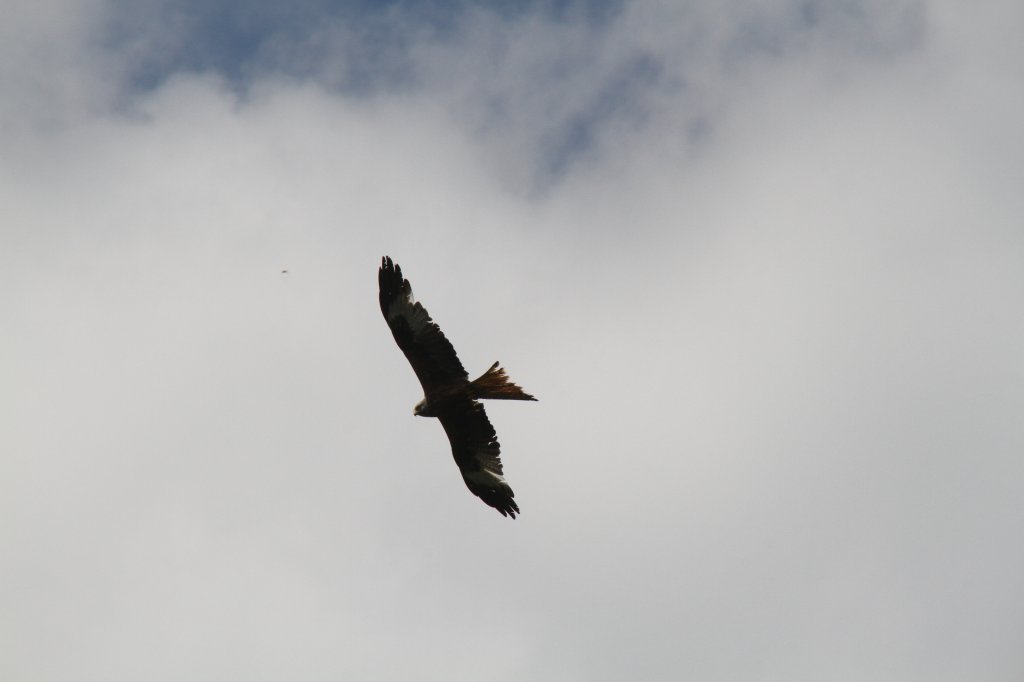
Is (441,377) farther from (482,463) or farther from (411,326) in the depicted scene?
(482,463)

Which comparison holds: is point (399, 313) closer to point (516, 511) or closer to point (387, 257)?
point (387, 257)

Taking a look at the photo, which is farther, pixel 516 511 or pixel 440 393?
pixel 516 511

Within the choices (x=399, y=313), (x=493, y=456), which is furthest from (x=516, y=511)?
(x=399, y=313)

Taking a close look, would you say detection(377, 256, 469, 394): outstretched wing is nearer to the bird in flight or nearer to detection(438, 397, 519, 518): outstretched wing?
the bird in flight

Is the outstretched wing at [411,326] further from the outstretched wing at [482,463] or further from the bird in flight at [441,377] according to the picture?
the outstretched wing at [482,463]

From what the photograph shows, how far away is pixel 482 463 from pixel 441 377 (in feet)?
6.56

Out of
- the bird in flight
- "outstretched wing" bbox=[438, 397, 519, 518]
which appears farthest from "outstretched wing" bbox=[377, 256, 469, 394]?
"outstretched wing" bbox=[438, 397, 519, 518]

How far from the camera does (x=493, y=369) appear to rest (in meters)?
16.3

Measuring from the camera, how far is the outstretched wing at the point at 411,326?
53.8ft

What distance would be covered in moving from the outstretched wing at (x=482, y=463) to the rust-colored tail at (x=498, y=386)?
3.69 feet

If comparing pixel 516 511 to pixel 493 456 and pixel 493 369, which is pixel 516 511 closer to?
pixel 493 456

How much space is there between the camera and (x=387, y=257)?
16.5m

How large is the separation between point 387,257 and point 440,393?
2251 mm

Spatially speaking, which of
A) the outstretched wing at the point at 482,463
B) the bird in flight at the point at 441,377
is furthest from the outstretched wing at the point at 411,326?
the outstretched wing at the point at 482,463
